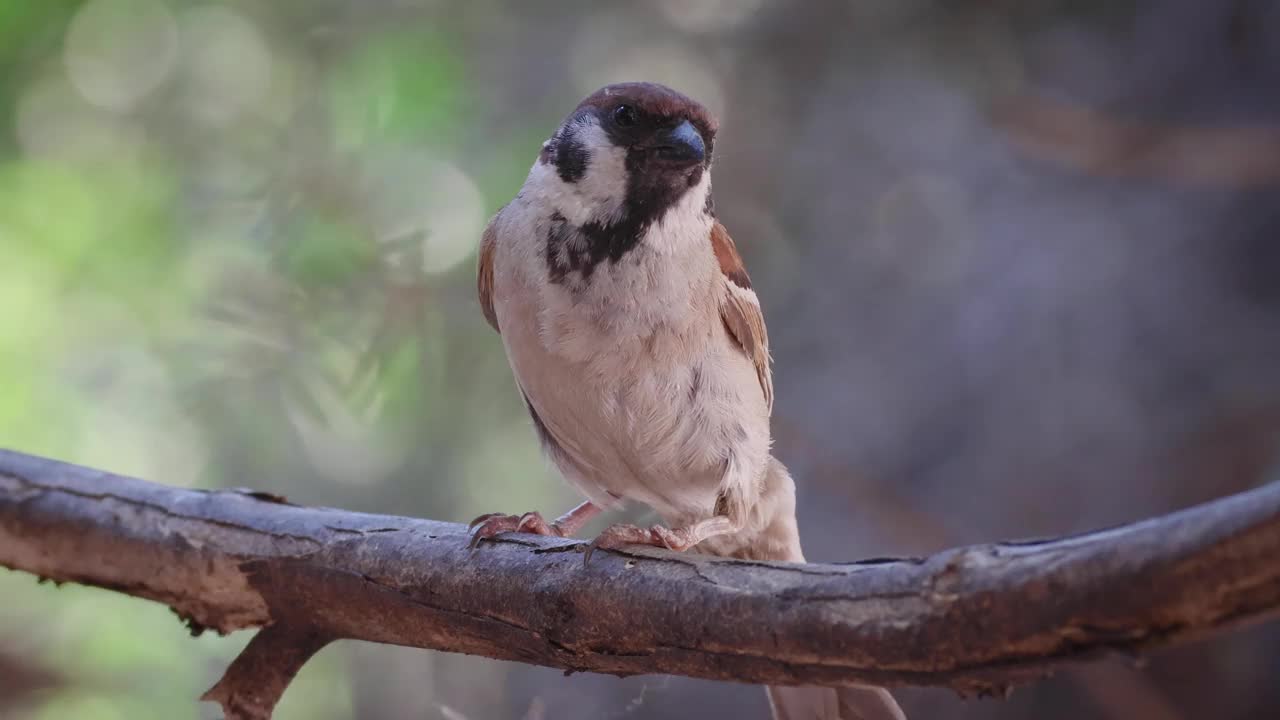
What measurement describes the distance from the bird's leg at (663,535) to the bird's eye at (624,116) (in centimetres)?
66

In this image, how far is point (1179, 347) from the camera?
2.67m

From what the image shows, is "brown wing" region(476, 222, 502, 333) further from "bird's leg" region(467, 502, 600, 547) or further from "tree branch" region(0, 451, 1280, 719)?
"tree branch" region(0, 451, 1280, 719)

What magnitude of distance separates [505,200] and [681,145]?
3.92 ft

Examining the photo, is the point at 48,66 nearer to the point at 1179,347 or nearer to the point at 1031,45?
the point at 1031,45


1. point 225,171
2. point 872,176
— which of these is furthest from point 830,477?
point 225,171

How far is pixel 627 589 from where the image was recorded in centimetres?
143

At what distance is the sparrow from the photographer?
178 centimetres

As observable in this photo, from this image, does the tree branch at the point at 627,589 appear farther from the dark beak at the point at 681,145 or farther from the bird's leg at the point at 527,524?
the dark beak at the point at 681,145

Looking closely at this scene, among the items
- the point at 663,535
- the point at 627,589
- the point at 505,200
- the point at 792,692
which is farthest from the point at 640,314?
the point at 505,200

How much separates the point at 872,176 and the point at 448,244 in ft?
3.83

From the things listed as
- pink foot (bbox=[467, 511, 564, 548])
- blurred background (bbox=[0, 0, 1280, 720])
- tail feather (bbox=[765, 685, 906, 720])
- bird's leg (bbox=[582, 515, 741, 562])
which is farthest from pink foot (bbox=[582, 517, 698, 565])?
blurred background (bbox=[0, 0, 1280, 720])

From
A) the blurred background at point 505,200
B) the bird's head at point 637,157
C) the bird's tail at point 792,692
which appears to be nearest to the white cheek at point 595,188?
the bird's head at point 637,157

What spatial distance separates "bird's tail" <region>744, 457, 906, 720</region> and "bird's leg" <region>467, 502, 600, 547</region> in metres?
0.33

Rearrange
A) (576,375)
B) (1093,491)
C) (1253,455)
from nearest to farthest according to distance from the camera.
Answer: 1. (576,375)
2. (1253,455)
3. (1093,491)
